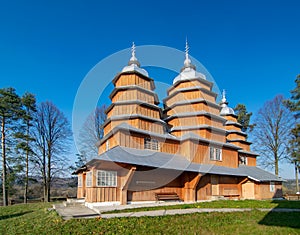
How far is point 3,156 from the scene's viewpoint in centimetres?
2131

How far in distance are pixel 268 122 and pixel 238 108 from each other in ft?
24.4

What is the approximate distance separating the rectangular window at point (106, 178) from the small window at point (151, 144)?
12.4 feet

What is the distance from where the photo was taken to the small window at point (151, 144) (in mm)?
16519

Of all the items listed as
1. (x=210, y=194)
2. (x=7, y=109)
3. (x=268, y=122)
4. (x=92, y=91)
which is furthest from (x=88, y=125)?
(x=268, y=122)

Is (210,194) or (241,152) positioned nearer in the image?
(210,194)

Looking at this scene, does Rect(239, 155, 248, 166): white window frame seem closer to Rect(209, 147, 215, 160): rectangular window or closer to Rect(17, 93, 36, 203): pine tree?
Rect(209, 147, 215, 160): rectangular window

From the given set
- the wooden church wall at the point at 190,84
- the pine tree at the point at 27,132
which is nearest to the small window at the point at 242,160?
the wooden church wall at the point at 190,84

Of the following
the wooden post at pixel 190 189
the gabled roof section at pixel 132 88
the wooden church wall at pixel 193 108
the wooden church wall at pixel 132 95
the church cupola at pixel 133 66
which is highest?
the church cupola at pixel 133 66

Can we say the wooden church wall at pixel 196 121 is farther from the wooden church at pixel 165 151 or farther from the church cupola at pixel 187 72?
the church cupola at pixel 187 72

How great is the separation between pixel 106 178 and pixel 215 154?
401 inches

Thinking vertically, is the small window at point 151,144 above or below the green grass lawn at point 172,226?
above

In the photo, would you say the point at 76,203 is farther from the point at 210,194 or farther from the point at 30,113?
the point at 30,113

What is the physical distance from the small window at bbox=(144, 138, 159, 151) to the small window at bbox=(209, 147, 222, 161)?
16.2 feet

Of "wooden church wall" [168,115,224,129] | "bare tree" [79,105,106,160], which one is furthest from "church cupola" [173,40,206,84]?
"bare tree" [79,105,106,160]
